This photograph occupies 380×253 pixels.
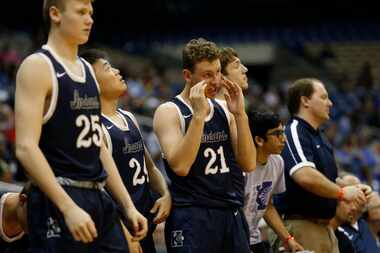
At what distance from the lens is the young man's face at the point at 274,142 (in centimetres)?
652

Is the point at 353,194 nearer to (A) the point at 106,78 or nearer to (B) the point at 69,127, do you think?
(A) the point at 106,78

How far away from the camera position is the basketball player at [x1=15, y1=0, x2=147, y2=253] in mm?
4285

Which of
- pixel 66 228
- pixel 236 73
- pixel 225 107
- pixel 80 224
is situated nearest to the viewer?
pixel 80 224

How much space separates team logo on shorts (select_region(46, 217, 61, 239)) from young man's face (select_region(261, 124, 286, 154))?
2454 mm

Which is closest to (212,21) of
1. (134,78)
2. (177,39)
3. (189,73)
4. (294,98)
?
(177,39)

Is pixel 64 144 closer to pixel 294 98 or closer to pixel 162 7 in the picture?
pixel 294 98

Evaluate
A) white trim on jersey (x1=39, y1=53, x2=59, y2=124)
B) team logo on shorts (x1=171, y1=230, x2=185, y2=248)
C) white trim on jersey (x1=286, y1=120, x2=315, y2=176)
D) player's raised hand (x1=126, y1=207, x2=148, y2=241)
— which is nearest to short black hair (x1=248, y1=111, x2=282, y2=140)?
white trim on jersey (x1=286, y1=120, x2=315, y2=176)

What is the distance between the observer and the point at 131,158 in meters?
5.65

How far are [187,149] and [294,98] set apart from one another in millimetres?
2158

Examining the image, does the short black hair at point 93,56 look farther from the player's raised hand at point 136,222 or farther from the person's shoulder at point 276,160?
the person's shoulder at point 276,160

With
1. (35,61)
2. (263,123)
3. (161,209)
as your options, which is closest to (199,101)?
(161,209)

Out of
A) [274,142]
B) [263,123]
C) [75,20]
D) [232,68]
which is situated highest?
[75,20]

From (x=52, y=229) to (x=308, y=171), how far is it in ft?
9.28

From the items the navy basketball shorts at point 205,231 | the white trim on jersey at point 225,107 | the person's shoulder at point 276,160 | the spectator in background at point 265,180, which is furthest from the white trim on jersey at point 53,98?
the person's shoulder at point 276,160
